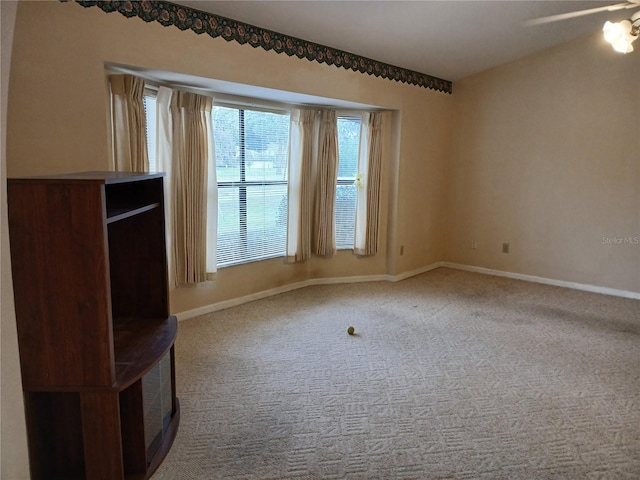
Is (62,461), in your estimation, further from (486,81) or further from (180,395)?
(486,81)

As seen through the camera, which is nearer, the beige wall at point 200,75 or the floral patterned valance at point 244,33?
the beige wall at point 200,75

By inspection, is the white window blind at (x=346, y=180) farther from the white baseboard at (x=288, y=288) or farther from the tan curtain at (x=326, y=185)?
the white baseboard at (x=288, y=288)

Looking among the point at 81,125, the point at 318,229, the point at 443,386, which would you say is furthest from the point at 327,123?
the point at 443,386

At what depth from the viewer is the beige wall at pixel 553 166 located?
4621mm

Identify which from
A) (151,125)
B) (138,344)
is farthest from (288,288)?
(138,344)

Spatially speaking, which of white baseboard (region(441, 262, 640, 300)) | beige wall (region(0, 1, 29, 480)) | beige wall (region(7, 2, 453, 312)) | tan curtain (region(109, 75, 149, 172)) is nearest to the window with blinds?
beige wall (region(7, 2, 453, 312))

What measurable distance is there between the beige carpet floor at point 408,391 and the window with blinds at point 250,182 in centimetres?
62

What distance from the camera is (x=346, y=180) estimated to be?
5000mm

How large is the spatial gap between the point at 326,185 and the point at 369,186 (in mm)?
542

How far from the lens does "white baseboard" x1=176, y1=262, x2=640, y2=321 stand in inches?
161

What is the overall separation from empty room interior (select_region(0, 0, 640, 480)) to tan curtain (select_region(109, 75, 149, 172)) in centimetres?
5

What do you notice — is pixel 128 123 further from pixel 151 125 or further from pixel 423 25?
pixel 423 25

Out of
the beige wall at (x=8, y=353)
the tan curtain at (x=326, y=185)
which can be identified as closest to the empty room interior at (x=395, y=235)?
the beige wall at (x=8, y=353)

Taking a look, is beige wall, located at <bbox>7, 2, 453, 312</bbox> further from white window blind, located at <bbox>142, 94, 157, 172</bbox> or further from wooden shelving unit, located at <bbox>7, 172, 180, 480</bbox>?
wooden shelving unit, located at <bbox>7, 172, 180, 480</bbox>
